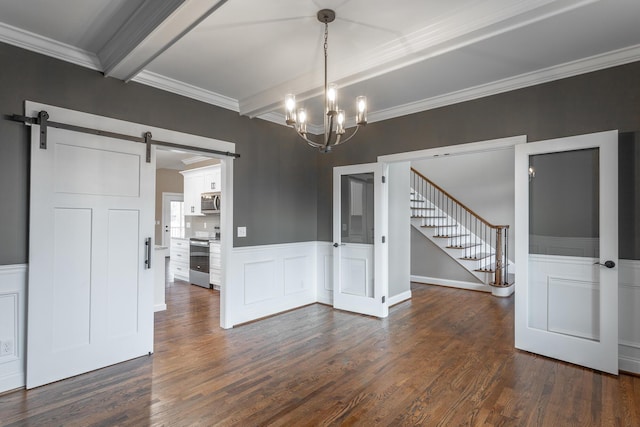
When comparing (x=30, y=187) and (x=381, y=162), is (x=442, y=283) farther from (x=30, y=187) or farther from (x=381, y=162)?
(x=30, y=187)

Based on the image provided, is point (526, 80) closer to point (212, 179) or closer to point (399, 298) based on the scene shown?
point (399, 298)

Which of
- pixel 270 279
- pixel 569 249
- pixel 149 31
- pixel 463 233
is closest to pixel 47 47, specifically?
pixel 149 31

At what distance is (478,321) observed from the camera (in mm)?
4422

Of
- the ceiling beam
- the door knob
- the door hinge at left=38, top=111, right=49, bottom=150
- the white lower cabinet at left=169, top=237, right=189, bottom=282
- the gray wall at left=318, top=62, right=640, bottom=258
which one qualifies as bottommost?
the white lower cabinet at left=169, top=237, right=189, bottom=282

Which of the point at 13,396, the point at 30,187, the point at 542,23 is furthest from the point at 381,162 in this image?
the point at 13,396

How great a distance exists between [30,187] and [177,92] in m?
1.66

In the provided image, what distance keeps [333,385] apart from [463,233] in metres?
5.81

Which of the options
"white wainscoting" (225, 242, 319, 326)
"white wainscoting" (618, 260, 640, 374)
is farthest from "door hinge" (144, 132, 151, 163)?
"white wainscoting" (618, 260, 640, 374)

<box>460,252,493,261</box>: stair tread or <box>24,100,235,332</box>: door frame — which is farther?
<box>460,252,493,261</box>: stair tread

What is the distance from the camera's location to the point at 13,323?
2639mm

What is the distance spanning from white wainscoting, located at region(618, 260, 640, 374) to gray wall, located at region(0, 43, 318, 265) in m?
3.65

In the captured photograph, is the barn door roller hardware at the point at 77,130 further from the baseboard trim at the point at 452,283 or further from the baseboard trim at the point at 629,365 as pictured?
the baseboard trim at the point at 452,283

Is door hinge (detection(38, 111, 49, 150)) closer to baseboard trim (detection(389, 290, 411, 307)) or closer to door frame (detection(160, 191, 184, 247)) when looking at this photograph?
baseboard trim (detection(389, 290, 411, 307))

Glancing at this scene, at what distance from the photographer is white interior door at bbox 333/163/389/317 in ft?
15.0
